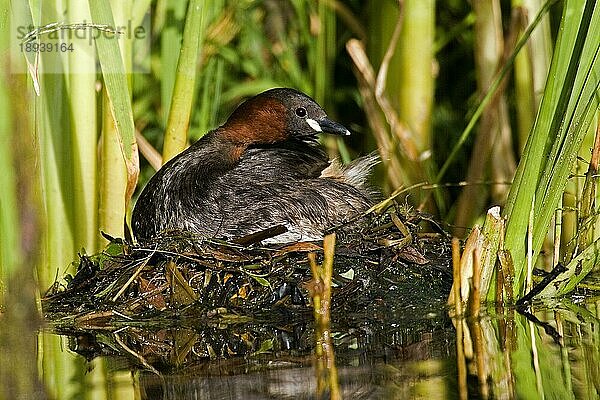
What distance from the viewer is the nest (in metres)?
3.11

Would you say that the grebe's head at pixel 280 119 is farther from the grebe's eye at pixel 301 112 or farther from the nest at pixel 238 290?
the nest at pixel 238 290

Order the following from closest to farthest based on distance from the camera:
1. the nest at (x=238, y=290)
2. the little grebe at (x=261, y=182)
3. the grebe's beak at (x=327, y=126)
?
the nest at (x=238, y=290), the little grebe at (x=261, y=182), the grebe's beak at (x=327, y=126)

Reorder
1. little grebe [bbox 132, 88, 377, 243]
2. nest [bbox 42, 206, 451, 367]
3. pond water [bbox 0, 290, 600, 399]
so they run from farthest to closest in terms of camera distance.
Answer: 1. little grebe [bbox 132, 88, 377, 243]
2. nest [bbox 42, 206, 451, 367]
3. pond water [bbox 0, 290, 600, 399]

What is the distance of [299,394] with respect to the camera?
7.61 feet

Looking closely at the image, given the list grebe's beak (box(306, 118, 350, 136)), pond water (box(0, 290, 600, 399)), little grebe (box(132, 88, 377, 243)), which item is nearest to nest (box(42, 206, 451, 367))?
pond water (box(0, 290, 600, 399))

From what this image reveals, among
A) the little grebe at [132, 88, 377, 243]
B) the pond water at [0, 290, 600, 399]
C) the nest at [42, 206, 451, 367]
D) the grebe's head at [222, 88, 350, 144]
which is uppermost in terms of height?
the grebe's head at [222, 88, 350, 144]

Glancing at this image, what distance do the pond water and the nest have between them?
21mm

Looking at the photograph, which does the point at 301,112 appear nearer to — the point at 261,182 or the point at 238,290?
the point at 261,182

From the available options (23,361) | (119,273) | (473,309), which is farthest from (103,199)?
(473,309)

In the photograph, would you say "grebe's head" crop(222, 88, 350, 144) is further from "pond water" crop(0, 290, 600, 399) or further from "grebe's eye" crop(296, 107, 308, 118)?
"pond water" crop(0, 290, 600, 399)

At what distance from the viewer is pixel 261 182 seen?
12.5 ft

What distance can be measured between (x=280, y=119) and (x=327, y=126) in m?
0.19

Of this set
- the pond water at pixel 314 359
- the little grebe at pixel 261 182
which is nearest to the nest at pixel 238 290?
the pond water at pixel 314 359

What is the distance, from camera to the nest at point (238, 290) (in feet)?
10.2
